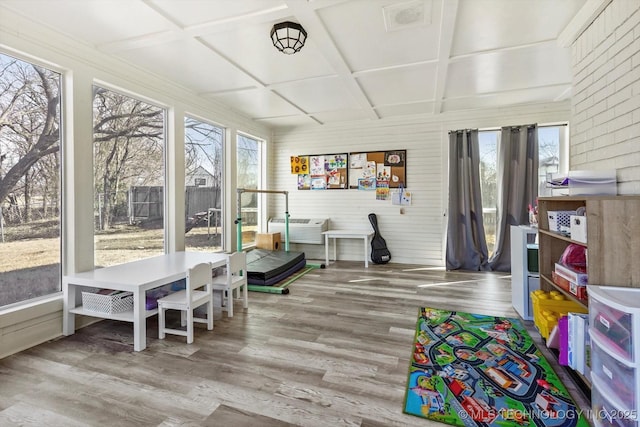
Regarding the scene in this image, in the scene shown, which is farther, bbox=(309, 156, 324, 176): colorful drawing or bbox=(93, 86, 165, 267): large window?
bbox=(309, 156, 324, 176): colorful drawing

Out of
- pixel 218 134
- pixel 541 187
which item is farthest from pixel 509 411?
pixel 218 134

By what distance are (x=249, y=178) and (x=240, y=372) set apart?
423cm

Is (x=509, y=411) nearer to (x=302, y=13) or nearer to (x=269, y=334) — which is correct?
(x=269, y=334)

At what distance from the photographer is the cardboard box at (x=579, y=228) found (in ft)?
6.48

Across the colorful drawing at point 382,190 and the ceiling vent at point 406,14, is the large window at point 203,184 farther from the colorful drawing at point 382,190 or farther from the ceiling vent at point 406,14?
the ceiling vent at point 406,14

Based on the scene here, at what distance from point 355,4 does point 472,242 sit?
418cm

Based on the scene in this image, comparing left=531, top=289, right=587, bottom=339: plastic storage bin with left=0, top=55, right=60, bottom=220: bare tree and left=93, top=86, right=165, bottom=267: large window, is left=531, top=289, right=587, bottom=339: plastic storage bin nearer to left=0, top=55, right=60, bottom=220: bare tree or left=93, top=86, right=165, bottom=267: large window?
left=93, top=86, right=165, bottom=267: large window

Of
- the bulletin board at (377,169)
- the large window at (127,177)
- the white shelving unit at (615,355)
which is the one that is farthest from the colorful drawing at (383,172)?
the white shelving unit at (615,355)

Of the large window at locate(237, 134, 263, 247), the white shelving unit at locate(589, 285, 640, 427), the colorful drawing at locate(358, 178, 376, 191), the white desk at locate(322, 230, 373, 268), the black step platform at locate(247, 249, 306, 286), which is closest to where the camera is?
the white shelving unit at locate(589, 285, 640, 427)

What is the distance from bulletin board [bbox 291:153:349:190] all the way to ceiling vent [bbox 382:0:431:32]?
11.2ft

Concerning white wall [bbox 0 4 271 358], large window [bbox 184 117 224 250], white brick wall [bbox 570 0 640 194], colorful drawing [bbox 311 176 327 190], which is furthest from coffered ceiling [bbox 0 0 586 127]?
colorful drawing [bbox 311 176 327 190]

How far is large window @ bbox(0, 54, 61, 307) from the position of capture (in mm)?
2516

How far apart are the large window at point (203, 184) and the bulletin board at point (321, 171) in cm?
175

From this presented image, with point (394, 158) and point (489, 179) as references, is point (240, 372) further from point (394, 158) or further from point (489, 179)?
point (489, 179)
